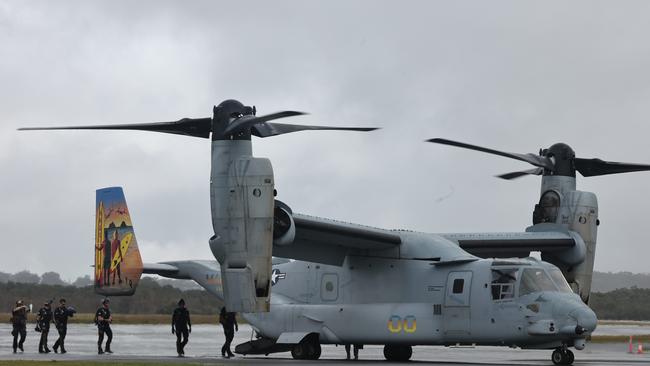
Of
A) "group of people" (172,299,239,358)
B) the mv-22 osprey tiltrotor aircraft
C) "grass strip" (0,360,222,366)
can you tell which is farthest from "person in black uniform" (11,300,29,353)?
"grass strip" (0,360,222,366)

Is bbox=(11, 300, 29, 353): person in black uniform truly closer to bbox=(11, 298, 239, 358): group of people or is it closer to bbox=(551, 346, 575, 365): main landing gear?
bbox=(11, 298, 239, 358): group of people

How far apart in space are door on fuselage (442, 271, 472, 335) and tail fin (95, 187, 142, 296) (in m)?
8.32

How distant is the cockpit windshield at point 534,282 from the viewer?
2370cm

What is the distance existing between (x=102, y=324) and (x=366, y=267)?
7.46 m

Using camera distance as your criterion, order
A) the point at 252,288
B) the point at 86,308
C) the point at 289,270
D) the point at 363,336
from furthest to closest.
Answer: the point at 86,308, the point at 289,270, the point at 363,336, the point at 252,288

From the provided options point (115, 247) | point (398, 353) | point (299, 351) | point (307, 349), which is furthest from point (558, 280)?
point (115, 247)

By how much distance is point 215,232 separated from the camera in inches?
887

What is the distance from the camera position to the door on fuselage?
24.5 metres

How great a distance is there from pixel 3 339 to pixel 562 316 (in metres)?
22.0

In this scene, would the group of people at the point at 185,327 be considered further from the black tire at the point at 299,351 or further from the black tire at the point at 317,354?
the black tire at the point at 317,354

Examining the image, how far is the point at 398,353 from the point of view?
26906 millimetres

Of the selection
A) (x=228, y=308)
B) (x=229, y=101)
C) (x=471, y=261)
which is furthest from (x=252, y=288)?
(x=471, y=261)

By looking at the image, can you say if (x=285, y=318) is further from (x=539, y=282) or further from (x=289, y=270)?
(x=539, y=282)

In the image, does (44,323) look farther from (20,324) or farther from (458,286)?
(458,286)
